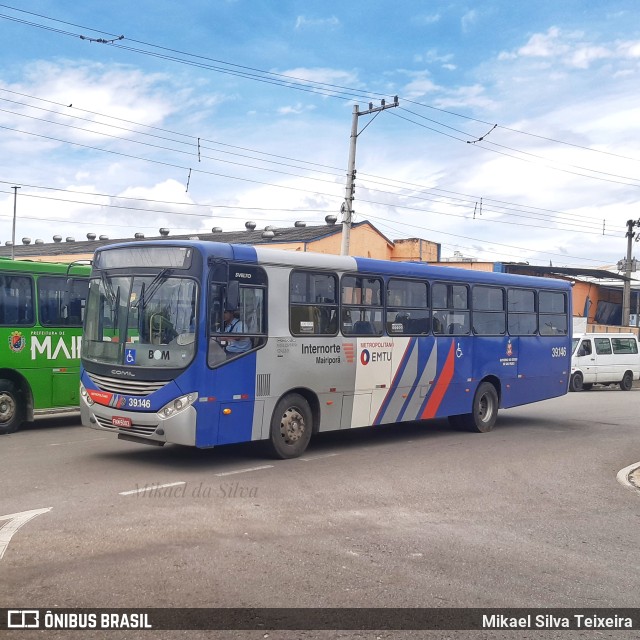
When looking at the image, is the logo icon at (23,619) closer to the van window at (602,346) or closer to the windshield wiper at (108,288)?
the windshield wiper at (108,288)

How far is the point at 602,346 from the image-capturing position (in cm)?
3094

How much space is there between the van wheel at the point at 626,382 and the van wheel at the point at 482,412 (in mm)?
17337

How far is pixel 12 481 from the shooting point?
9609 millimetres

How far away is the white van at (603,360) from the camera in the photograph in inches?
1196

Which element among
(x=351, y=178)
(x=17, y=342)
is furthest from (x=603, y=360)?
(x=17, y=342)

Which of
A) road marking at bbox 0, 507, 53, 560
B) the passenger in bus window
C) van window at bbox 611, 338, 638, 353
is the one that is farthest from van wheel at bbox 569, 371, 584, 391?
road marking at bbox 0, 507, 53, 560

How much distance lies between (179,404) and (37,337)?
18.0ft

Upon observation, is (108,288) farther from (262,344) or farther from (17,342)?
(17,342)

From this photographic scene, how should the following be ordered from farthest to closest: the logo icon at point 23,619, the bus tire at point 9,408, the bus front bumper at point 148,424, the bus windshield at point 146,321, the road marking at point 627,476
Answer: the bus tire at point 9,408 → the road marking at point 627,476 → the bus windshield at point 146,321 → the bus front bumper at point 148,424 → the logo icon at point 23,619

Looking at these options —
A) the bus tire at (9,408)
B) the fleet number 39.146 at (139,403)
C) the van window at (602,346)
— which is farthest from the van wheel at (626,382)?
the fleet number 39.146 at (139,403)

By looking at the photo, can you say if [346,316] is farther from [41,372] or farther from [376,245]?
[376,245]

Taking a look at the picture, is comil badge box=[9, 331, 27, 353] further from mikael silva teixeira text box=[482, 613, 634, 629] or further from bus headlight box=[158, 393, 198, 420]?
mikael silva teixeira text box=[482, 613, 634, 629]

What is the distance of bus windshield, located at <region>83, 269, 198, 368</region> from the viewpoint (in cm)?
1046

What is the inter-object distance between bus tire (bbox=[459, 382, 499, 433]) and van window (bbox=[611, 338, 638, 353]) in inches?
666
